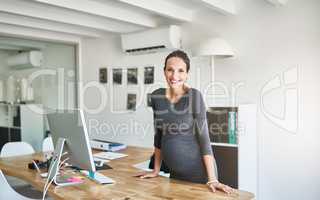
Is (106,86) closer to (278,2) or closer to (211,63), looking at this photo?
(211,63)

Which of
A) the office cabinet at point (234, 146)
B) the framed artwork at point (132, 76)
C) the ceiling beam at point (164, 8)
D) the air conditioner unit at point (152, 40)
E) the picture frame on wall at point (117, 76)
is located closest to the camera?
the office cabinet at point (234, 146)

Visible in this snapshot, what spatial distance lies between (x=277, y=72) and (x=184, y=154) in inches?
73.5

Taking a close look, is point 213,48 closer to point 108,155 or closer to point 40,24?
point 108,155

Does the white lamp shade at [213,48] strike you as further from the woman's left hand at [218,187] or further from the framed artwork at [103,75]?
the framed artwork at [103,75]

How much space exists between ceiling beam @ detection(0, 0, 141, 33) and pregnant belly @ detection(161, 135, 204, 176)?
2.35 metres

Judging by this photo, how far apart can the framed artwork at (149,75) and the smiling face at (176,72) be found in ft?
8.28

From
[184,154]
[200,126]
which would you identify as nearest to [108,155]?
[184,154]

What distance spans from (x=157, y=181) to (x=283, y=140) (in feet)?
6.03

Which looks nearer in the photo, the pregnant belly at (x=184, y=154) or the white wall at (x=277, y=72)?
the pregnant belly at (x=184, y=154)

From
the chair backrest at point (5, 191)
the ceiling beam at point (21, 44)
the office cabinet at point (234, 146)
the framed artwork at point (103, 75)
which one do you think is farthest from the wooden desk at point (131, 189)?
the framed artwork at point (103, 75)

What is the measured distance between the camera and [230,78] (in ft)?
11.8

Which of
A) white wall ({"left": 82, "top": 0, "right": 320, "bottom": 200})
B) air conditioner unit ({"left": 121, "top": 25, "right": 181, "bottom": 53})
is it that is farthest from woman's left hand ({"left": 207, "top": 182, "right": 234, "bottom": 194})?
air conditioner unit ({"left": 121, "top": 25, "right": 181, "bottom": 53})

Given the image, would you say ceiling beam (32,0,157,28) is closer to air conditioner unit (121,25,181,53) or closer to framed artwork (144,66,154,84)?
air conditioner unit (121,25,181,53)

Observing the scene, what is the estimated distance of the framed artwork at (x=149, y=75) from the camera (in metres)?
4.35
